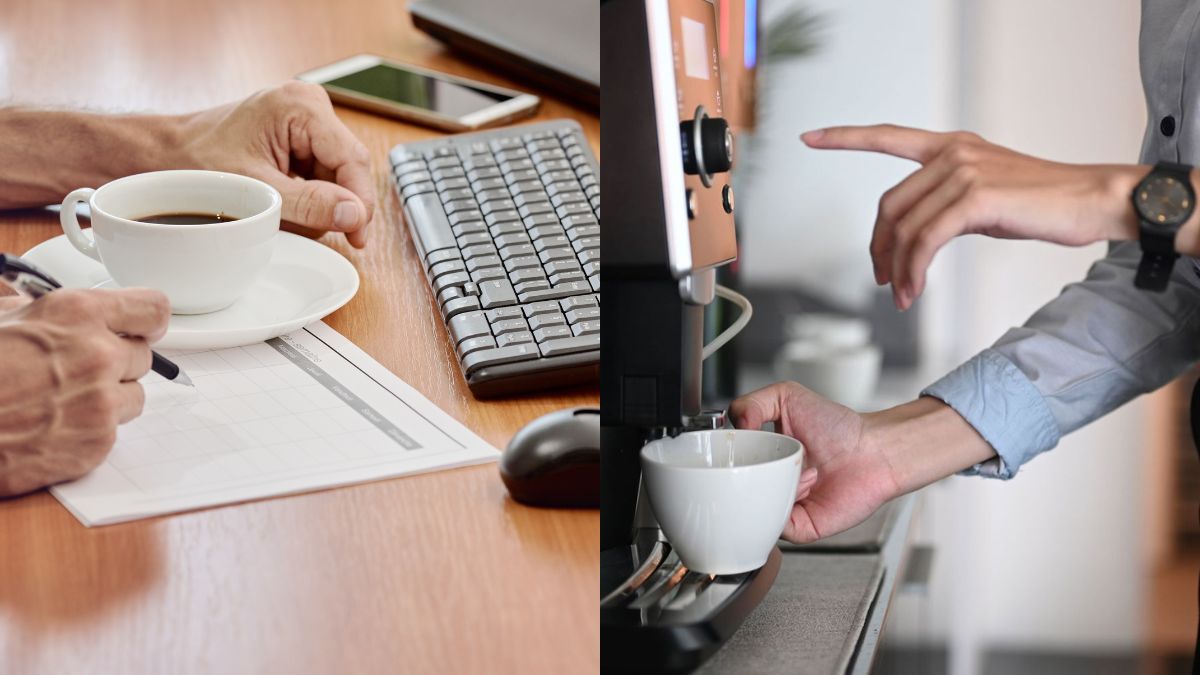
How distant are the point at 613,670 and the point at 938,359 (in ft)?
7.29

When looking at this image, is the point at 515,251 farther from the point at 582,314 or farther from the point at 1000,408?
the point at 1000,408

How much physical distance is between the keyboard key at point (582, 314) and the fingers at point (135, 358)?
19cm

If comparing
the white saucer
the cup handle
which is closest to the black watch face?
the white saucer

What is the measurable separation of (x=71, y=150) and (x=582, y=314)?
335mm

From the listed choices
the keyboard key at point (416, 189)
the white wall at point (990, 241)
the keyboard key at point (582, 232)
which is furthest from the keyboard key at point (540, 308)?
the white wall at point (990, 241)

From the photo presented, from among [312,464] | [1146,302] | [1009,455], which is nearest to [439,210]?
[312,464]

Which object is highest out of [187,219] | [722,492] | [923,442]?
[187,219]

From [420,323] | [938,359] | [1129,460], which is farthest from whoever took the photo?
[938,359]

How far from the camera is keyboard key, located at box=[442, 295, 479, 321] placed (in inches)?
22.0

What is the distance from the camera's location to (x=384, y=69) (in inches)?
37.9

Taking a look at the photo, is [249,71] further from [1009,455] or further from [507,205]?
[1009,455]

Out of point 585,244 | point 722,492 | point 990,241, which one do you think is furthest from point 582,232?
point 990,241

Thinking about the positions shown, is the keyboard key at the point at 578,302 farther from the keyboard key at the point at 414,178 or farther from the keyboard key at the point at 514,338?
the keyboard key at the point at 414,178

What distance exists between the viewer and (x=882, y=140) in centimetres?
57
